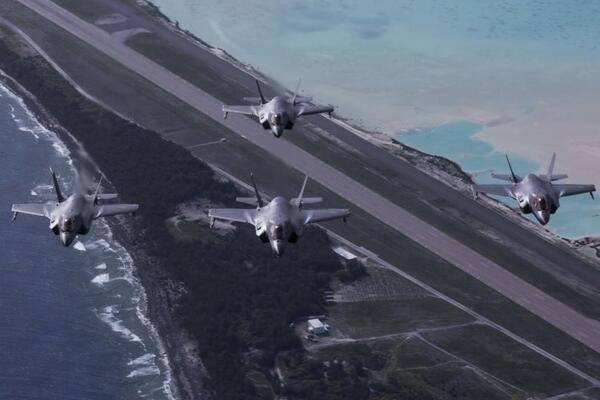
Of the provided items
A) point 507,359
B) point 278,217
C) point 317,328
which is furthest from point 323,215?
point 507,359

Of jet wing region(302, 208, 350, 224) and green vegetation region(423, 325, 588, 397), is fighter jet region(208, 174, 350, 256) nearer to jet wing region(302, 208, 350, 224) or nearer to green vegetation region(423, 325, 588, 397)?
jet wing region(302, 208, 350, 224)

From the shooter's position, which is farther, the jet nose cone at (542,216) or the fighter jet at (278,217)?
the jet nose cone at (542,216)

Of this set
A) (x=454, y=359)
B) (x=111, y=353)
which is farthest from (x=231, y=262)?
(x=454, y=359)

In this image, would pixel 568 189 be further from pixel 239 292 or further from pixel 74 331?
pixel 74 331

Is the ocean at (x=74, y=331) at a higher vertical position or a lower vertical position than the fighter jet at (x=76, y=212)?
lower

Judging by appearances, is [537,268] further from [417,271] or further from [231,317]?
[231,317]

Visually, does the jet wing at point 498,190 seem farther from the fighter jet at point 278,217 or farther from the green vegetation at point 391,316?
the fighter jet at point 278,217

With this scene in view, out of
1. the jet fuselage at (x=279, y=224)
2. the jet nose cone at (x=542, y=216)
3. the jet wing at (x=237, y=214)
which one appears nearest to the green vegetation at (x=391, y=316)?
the jet nose cone at (x=542, y=216)
